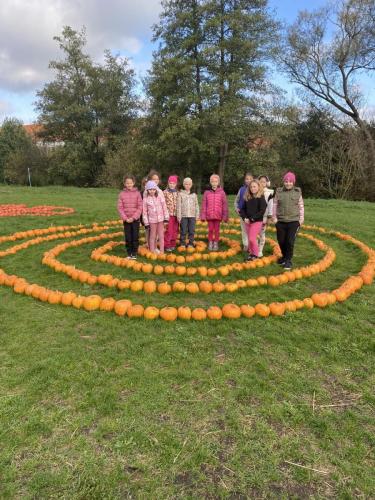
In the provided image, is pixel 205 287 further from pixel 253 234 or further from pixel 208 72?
pixel 208 72

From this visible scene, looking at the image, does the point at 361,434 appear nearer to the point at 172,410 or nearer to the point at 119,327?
the point at 172,410

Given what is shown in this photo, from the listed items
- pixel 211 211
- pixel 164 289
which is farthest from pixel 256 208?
pixel 164 289

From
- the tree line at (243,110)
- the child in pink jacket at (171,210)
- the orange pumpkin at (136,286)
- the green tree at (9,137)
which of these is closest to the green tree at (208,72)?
the tree line at (243,110)

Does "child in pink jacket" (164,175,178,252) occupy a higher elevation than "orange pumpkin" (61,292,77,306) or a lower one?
higher

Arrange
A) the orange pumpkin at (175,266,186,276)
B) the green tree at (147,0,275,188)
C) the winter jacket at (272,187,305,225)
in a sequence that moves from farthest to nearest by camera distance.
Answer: the green tree at (147,0,275,188), the winter jacket at (272,187,305,225), the orange pumpkin at (175,266,186,276)

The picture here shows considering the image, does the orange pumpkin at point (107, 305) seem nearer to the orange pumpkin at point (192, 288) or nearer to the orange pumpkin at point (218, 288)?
the orange pumpkin at point (192, 288)

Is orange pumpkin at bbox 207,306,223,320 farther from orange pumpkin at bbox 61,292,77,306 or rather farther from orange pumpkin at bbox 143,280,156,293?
orange pumpkin at bbox 61,292,77,306

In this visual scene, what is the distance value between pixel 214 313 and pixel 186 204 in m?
4.15

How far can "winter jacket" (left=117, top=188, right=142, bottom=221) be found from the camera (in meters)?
8.30

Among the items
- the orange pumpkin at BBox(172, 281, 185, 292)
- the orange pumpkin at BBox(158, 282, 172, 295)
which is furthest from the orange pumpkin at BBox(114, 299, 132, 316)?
the orange pumpkin at BBox(172, 281, 185, 292)

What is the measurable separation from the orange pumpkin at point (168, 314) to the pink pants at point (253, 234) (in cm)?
344

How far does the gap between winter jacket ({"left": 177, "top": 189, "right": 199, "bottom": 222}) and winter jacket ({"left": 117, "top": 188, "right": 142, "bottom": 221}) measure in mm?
1090

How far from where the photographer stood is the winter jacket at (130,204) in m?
8.30

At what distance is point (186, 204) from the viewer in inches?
356
